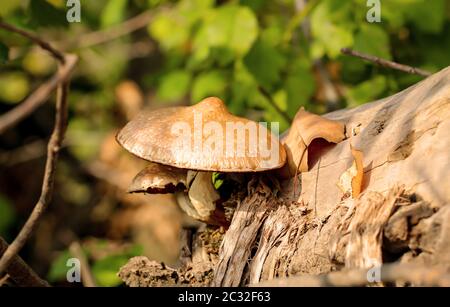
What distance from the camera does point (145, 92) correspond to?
6.90 m

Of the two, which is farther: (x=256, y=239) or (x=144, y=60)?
(x=144, y=60)

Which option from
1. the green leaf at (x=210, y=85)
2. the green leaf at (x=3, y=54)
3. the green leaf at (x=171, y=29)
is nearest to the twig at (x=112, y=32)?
the green leaf at (x=171, y=29)

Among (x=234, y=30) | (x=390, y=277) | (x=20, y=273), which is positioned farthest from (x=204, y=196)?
(x=234, y=30)

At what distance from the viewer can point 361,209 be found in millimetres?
1893

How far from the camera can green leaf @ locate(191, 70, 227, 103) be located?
13.0 ft

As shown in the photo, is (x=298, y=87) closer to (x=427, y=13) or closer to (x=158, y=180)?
(x=427, y=13)

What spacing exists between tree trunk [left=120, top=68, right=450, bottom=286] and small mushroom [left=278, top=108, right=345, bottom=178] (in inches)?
1.4

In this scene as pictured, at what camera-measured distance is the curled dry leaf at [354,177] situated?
2.07 meters

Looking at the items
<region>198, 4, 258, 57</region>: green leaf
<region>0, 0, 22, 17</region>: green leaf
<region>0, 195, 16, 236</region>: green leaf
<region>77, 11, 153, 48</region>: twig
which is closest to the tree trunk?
<region>198, 4, 258, 57</region>: green leaf

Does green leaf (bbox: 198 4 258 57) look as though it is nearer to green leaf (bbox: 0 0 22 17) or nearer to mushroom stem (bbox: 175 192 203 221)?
green leaf (bbox: 0 0 22 17)

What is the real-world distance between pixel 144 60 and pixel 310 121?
4967 mm
